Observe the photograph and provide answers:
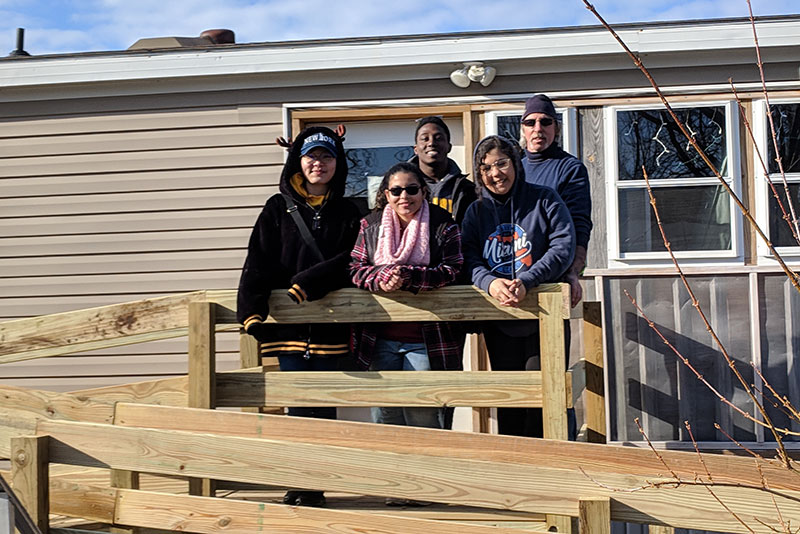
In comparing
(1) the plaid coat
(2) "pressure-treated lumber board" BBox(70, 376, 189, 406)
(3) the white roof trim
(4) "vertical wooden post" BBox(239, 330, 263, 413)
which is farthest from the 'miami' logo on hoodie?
(3) the white roof trim

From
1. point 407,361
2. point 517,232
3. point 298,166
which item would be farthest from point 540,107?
point 407,361

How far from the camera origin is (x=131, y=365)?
647 cm

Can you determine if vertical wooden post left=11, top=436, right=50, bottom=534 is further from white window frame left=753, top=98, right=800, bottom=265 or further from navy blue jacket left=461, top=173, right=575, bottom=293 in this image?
white window frame left=753, top=98, right=800, bottom=265

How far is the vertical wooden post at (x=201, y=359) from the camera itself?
3955 mm

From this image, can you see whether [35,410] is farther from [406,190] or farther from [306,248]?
[406,190]

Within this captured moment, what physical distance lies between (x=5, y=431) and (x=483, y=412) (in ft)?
10.6

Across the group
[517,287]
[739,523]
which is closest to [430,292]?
[517,287]

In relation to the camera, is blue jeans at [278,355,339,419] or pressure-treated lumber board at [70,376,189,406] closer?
blue jeans at [278,355,339,419]

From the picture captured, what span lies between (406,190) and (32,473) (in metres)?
1.95

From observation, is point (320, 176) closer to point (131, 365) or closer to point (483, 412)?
point (483, 412)

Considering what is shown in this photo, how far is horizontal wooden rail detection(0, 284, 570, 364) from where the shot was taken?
150 inches

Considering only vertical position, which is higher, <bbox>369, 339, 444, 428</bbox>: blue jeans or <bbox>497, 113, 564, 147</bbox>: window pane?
<bbox>497, 113, 564, 147</bbox>: window pane

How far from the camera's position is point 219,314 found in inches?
160

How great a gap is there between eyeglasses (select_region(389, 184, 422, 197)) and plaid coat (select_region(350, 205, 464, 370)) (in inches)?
5.5
